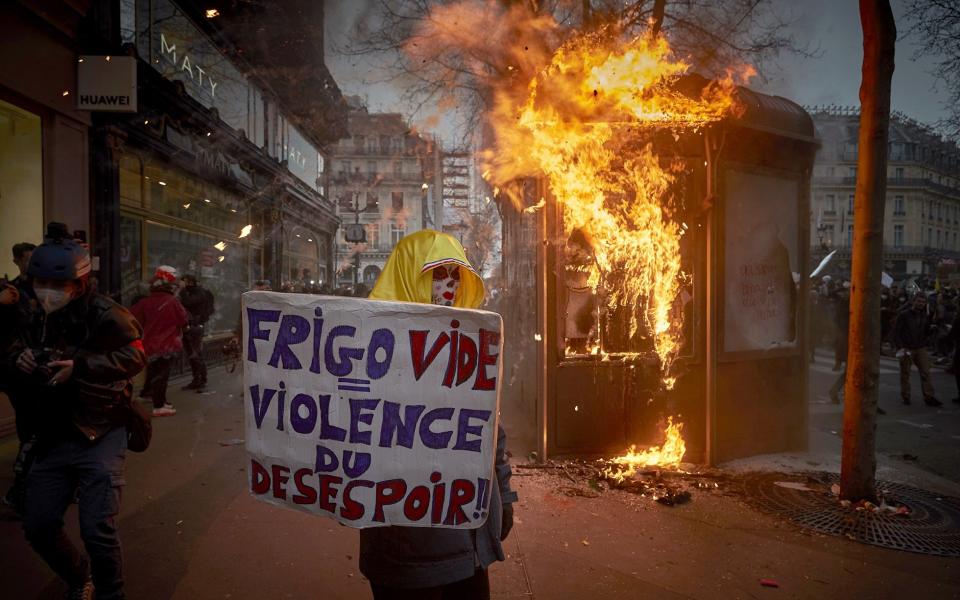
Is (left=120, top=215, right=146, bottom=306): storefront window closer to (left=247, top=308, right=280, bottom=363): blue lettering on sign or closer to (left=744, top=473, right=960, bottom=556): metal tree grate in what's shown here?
(left=247, top=308, right=280, bottom=363): blue lettering on sign

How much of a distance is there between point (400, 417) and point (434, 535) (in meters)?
0.44

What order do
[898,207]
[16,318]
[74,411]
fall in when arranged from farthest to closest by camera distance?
[898,207]
[16,318]
[74,411]

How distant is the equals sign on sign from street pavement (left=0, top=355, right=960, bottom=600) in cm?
198

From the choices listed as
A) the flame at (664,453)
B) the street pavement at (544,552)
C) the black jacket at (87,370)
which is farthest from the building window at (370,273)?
the black jacket at (87,370)

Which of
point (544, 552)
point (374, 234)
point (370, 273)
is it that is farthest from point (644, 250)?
point (374, 234)

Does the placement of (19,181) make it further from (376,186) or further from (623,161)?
(376,186)

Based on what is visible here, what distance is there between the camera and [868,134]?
4758mm

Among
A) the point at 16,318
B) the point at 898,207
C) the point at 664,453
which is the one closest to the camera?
the point at 16,318

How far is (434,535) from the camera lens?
210 cm

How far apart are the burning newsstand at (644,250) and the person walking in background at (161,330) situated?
5.44 meters

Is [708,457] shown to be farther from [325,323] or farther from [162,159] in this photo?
[162,159]

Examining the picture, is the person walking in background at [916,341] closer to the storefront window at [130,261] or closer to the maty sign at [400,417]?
the maty sign at [400,417]

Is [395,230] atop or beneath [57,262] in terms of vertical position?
atop

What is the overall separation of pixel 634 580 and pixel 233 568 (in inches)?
102
